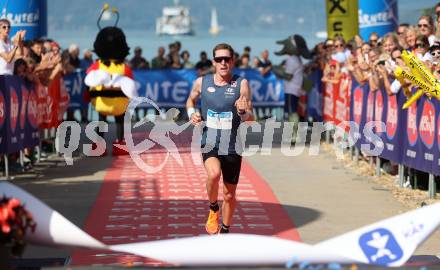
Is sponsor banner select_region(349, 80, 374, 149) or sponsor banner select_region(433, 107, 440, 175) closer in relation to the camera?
sponsor banner select_region(433, 107, 440, 175)

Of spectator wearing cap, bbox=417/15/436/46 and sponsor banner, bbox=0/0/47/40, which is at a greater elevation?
sponsor banner, bbox=0/0/47/40

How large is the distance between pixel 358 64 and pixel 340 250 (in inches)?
503

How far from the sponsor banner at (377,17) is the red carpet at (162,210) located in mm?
8475

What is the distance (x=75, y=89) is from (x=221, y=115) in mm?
20200

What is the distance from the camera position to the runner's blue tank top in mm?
11664

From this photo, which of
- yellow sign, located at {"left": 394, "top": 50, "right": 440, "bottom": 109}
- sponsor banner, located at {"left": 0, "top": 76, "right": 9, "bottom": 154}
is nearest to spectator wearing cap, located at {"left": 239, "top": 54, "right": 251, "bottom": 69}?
sponsor banner, located at {"left": 0, "top": 76, "right": 9, "bottom": 154}

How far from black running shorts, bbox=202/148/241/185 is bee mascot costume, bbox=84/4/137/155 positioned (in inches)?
376

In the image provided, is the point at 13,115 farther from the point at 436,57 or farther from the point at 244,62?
the point at 244,62

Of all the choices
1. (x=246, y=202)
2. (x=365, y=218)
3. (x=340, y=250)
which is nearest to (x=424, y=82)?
(x=365, y=218)

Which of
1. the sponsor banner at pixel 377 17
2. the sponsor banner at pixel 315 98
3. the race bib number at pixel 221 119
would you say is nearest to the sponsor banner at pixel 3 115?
the race bib number at pixel 221 119

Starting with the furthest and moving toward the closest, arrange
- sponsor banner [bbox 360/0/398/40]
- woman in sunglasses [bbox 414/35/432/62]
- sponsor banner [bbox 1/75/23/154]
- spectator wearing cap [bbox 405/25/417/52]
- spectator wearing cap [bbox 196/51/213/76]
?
spectator wearing cap [bbox 196/51/213/76] → sponsor banner [bbox 360/0/398/40] → sponsor banner [bbox 1/75/23/154] → spectator wearing cap [bbox 405/25/417/52] → woman in sunglasses [bbox 414/35/432/62]

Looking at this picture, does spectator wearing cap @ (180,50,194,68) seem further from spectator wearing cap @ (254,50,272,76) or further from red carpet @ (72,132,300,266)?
red carpet @ (72,132,300,266)

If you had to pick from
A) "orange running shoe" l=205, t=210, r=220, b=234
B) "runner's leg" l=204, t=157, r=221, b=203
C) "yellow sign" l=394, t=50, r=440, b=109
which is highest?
"yellow sign" l=394, t=50, r=440, b=109

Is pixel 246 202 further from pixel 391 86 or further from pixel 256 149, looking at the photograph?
pixel 256 149
